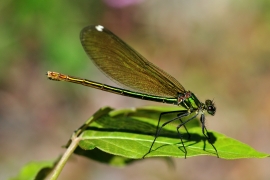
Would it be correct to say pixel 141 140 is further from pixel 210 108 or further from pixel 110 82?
pixel 110 82

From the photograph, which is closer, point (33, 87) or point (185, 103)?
point (185, 103)

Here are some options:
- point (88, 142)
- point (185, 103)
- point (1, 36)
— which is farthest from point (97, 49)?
point (1, 36)

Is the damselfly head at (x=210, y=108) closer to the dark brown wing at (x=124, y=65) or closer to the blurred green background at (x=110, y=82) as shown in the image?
the dark brown wing at (x=124, y=65)

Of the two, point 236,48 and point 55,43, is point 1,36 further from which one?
point 236,48

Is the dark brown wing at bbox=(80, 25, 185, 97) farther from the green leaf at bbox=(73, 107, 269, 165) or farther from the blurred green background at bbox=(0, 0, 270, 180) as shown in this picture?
the blurred green background at bbox=(0, 0, 270, 180)

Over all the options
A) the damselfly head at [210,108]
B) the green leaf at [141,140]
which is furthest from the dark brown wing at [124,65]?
the green leaf at [141,140]

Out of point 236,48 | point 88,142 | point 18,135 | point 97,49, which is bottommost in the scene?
point 88,142

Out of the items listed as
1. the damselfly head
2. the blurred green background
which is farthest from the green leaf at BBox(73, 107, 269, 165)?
the blurred green background

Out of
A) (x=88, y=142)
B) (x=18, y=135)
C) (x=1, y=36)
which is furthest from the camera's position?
(x=18, y=135)
